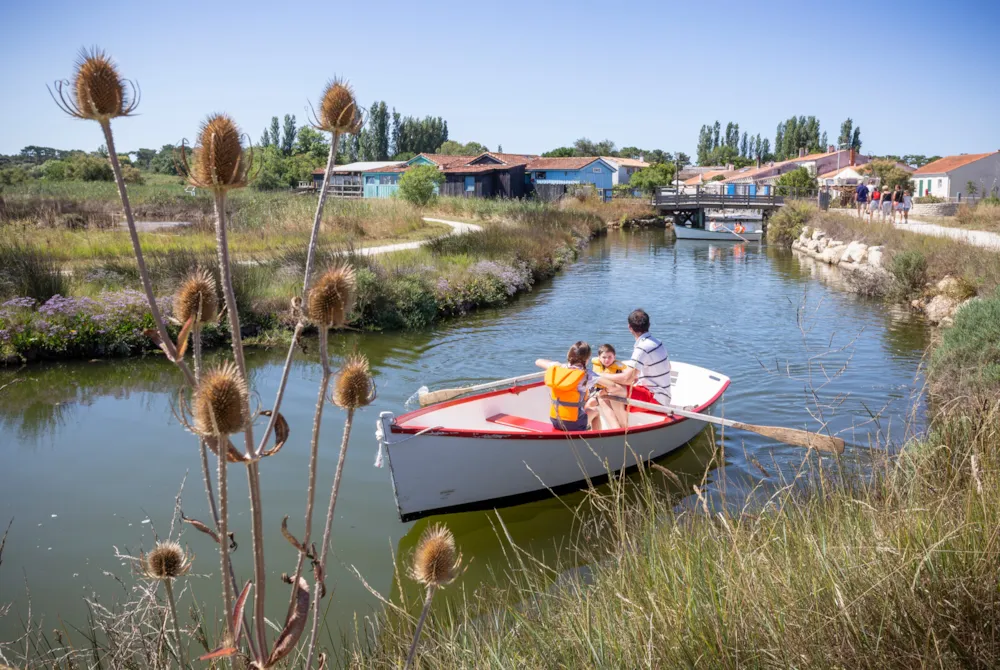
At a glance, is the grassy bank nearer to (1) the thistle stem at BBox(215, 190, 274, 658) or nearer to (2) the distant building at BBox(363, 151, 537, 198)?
(1) the thistle stem at BBox(215, 190, 274, 658)

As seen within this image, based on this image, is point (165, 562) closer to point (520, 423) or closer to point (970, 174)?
point (520, 423)

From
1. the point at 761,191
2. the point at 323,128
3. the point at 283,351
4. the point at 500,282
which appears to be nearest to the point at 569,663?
the point at 323,128

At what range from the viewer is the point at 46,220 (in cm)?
2069

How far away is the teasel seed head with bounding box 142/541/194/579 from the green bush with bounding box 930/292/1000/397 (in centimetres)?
841

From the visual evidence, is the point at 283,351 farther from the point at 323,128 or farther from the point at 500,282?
the point at 323,128

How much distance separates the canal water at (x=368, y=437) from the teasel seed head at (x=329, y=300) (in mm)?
1683

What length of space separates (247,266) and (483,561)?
10.7 meters

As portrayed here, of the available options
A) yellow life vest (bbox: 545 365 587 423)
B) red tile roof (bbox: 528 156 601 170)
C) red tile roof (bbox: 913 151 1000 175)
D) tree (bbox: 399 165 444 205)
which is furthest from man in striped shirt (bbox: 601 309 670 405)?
red tile roof (bbox: 528 156 601 170)

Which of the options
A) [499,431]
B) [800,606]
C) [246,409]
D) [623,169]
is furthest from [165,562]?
[623,169]

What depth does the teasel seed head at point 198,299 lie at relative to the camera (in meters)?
1.74

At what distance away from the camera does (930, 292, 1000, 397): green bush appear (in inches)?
342

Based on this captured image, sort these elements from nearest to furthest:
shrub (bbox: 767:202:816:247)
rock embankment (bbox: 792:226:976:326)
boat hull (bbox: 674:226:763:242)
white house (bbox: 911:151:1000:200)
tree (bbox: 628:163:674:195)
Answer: rock embankment (bbox: 792:226:976:326) → shrub (bbox: 767:202:816:247) → boat hull (bbox: 674:226:763:242) → white house (bbox: 911:151:1000:200) → tree (bbox: 628:163:674:195)

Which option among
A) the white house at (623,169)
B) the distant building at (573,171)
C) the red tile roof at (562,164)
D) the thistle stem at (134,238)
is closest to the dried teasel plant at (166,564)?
the thistle stem at (134,238)

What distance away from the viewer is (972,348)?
971cm
